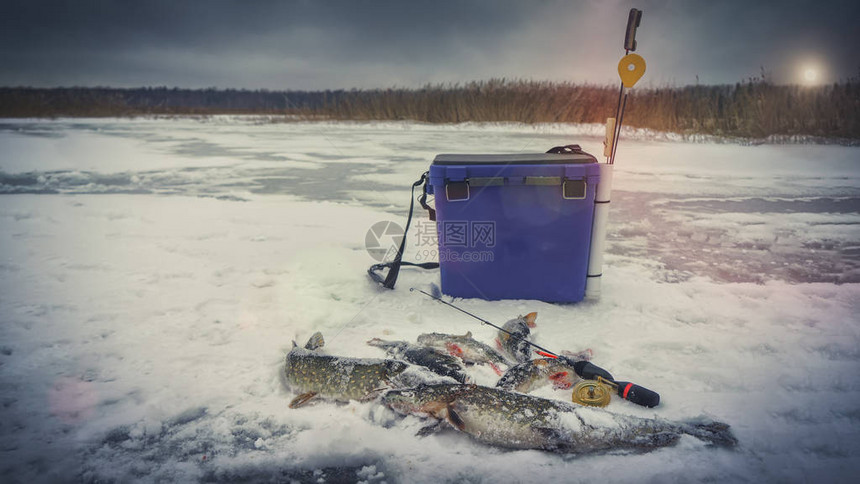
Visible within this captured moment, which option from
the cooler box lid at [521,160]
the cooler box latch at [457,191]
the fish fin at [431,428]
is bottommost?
the fish fin at [431,428]

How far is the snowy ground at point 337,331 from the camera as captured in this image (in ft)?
5.35

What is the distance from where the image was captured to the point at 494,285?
9.61 feet

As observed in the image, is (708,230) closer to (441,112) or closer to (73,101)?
(441,112)

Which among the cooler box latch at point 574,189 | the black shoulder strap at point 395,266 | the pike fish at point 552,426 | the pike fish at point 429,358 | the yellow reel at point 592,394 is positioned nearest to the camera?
the pike fish at point 552,426

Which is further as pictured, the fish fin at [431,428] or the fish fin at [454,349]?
the fish fin at [454,349]

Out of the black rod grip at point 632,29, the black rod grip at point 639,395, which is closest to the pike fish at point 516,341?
the black rod grip at point 639,395

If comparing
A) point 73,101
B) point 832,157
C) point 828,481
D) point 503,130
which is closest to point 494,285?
point 828,481

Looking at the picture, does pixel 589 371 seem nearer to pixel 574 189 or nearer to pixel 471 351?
pixel 471 351

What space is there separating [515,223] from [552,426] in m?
1.39

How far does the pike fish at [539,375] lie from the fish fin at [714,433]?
49 centimetres

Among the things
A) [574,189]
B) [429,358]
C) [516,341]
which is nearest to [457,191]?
[574,189]

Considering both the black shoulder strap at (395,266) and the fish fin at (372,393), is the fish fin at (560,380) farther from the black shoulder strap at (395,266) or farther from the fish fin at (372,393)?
the black shoulder strap at (395,266)

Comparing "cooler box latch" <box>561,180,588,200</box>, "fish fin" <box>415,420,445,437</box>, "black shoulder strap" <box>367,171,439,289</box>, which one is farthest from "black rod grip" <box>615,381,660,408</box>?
"black shoulder strap" <box>367,171,439,289</box>

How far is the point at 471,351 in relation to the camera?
222cm
